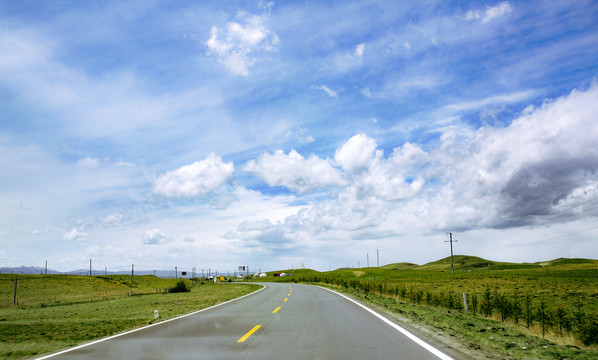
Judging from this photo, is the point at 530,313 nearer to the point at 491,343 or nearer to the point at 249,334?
the point at 491,343

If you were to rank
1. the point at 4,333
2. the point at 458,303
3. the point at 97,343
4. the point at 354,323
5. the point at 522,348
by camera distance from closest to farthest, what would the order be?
the point at 522,348 → the point at 97,343 → the point at 354,323 → the point at 4,333 → the point at 458,303

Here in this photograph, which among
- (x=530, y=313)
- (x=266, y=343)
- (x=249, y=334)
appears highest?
(x=266, y=343)

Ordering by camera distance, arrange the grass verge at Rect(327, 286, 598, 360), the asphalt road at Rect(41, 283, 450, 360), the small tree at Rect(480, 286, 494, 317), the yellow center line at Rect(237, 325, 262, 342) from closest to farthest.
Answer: the grass verge at Rect(327, 286, 598, 360)
the asphalt road at Rect(41, 283, 450, 360)
the yellow center line at Rect(237, 325, 262, 342)
the small tree at Rect(480, 286, 494, 317)

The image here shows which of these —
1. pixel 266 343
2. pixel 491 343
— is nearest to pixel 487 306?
pixel 491 343

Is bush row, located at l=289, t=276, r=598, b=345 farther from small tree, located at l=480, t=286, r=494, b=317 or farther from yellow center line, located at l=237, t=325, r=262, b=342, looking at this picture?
yellow center line, located at l=237, t=325, r=262, b=342

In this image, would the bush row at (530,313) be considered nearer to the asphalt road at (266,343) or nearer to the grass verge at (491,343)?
the grass verge at (491,343)

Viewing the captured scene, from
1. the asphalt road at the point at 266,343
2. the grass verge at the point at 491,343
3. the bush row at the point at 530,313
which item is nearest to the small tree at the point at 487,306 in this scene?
the bush row at the point at 530,313

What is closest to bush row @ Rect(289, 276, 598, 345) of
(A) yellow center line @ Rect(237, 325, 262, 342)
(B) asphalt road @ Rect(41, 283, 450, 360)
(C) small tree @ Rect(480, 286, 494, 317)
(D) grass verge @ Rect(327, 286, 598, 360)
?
(C) small tree @ Rect(480, 286, 494, 317)

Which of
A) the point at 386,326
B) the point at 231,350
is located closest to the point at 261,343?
the point at 231,350

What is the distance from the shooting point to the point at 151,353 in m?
7.83

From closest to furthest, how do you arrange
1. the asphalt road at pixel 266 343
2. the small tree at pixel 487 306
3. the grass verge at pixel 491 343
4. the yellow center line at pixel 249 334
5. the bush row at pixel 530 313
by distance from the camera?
the grass verge at pixel 491 343, the asphalt road at pixel 266 343, the yellow center line at pixel 249 334, the bush row at pixel 530 313, the small tree at pixel 487 306

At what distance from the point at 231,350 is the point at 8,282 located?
60.1 metres

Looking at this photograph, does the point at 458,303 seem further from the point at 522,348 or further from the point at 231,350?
the point at 231,350

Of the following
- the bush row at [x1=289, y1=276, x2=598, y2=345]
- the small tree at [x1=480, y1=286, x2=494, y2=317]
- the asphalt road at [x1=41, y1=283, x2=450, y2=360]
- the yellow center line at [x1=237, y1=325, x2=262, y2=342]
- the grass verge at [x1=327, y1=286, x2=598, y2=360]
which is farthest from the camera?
the small tree at [x1=480, y1=286, x2=494, y2=317]
